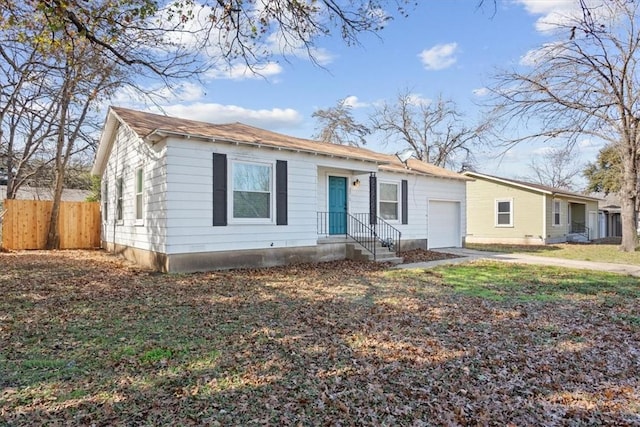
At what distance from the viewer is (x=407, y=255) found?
13.3 meters

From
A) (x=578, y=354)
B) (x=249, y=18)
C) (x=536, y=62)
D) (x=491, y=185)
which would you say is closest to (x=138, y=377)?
(x=578, y=354)

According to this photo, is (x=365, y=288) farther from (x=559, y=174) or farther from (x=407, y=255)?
(x=559, y=174)

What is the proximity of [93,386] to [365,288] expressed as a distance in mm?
5250

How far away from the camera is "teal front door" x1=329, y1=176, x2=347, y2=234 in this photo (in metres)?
12.6

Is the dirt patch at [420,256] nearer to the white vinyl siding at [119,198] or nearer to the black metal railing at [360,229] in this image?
the black metal railing at [360,229]

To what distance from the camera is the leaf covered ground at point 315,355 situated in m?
3.05

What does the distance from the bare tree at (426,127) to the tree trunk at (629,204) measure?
55.8 feet

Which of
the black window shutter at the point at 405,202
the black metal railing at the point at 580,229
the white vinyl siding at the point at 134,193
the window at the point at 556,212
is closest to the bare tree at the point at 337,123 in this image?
the window at the point at 556,212

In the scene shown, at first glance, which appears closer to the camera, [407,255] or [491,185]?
[407,255]

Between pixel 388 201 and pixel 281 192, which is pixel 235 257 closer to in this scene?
pixel 281 192

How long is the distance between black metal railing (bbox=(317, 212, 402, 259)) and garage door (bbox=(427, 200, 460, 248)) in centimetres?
285

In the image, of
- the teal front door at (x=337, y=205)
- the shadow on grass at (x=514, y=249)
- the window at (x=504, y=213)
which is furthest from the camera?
the window at (x=504, y=213)

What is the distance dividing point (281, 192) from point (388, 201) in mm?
5110

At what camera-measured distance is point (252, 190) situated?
1018 cm
